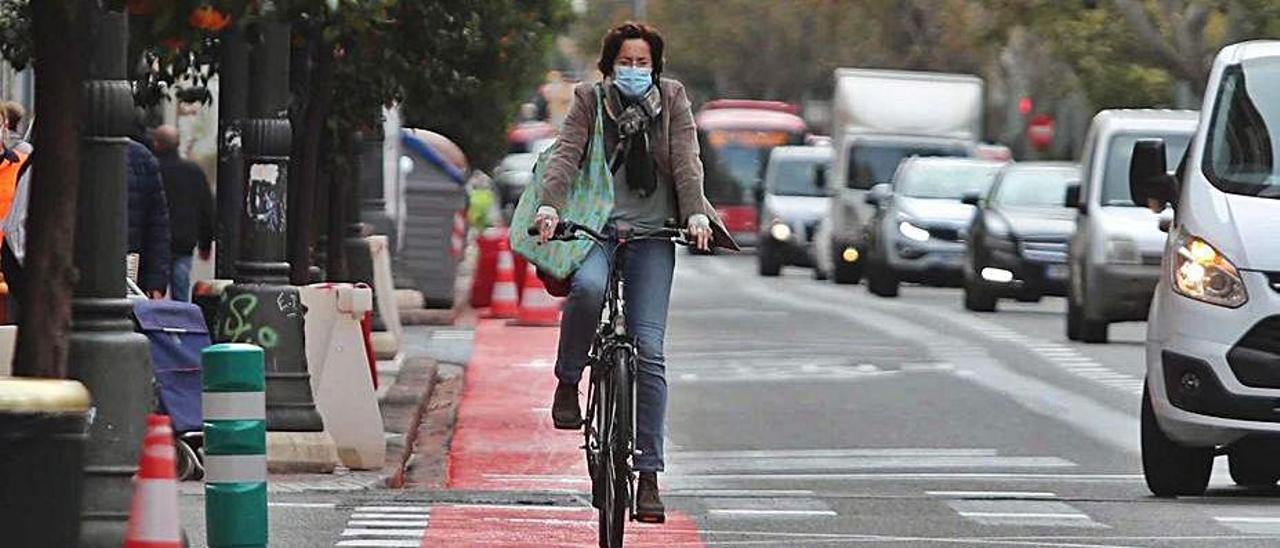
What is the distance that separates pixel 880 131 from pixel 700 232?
1267 inches

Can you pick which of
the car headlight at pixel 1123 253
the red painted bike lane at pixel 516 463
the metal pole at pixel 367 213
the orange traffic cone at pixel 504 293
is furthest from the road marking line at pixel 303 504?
the orange traffic cone at pixel 504 293

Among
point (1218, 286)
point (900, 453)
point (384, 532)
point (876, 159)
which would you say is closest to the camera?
point (384, 532)

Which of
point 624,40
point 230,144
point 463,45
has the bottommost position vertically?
point 230,144

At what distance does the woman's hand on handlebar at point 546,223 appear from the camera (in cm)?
1020

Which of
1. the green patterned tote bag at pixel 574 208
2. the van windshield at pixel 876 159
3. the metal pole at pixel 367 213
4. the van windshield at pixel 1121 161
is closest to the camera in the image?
the green patterned tote bag at pixel 574 208

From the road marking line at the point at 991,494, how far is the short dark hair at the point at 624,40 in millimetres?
3000

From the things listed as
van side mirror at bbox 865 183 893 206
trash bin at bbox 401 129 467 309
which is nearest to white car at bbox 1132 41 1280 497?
trash bin at bbox 401 129 467 309

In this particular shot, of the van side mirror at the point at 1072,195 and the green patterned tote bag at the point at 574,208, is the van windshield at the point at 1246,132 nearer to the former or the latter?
the green patterned tote bag at the point at 574,208

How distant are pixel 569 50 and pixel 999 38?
297 feet

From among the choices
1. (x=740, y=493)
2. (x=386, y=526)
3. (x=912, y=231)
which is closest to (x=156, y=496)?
(x=386, y=526)

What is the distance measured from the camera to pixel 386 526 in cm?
1146

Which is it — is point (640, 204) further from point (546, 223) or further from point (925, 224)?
point (925, 224)

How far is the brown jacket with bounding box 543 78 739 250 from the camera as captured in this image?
10.5 meters

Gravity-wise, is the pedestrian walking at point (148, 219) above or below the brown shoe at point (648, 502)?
above
